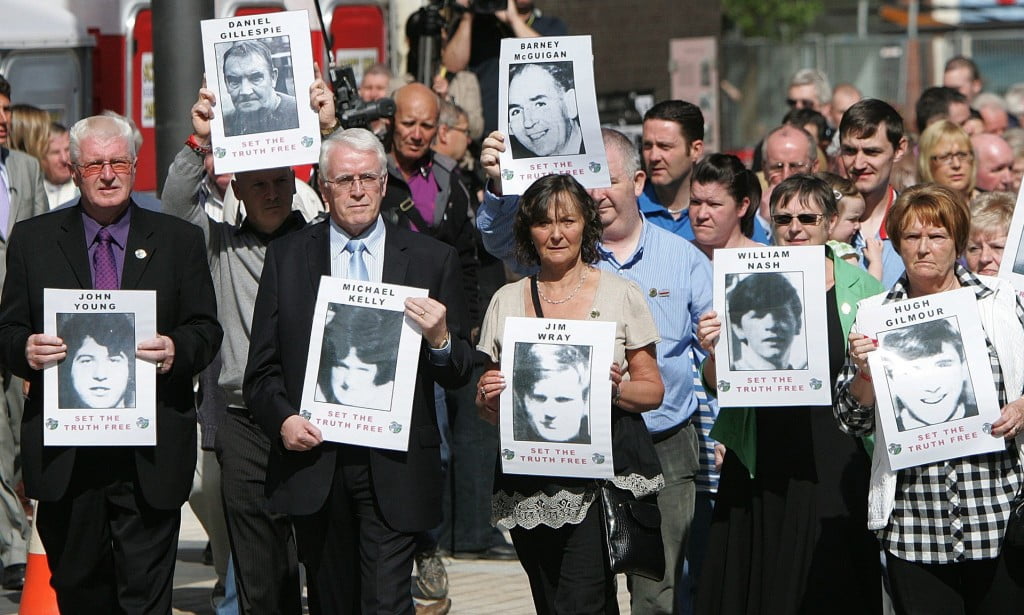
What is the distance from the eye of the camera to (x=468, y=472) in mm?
9891

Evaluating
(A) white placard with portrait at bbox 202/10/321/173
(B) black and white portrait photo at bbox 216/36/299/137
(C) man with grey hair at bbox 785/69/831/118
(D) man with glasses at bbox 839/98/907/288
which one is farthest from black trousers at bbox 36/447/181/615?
(C) man with grey hair at bbox 785/69/831/118

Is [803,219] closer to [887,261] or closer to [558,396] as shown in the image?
[887,261]

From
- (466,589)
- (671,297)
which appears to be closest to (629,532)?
(671,297)

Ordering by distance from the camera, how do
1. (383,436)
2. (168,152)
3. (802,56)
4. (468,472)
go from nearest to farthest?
(383,436), (168,152), (468,472), (802,56)

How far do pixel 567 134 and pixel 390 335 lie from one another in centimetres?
150

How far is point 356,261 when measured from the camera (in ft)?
20.4

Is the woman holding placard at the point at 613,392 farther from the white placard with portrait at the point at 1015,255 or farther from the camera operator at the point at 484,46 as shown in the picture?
the camera operator at the point at 484,46

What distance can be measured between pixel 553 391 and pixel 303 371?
0.90m

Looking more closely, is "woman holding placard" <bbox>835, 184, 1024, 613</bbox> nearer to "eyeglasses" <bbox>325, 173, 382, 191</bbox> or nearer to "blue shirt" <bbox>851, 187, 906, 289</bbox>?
"blue shirt" <bbox>851, 187, 906, 289</bbox>

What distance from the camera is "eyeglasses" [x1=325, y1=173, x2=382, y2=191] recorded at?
6.14 m

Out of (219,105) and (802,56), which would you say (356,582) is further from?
(802,56)

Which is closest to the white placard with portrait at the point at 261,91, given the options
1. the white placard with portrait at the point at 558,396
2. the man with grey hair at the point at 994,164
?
the white placard with portrait at the point at 558,396

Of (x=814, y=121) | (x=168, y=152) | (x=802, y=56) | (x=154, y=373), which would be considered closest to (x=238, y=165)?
(x=154, y=373)

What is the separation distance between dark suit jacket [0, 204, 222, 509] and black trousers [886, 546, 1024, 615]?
8.70 feet
